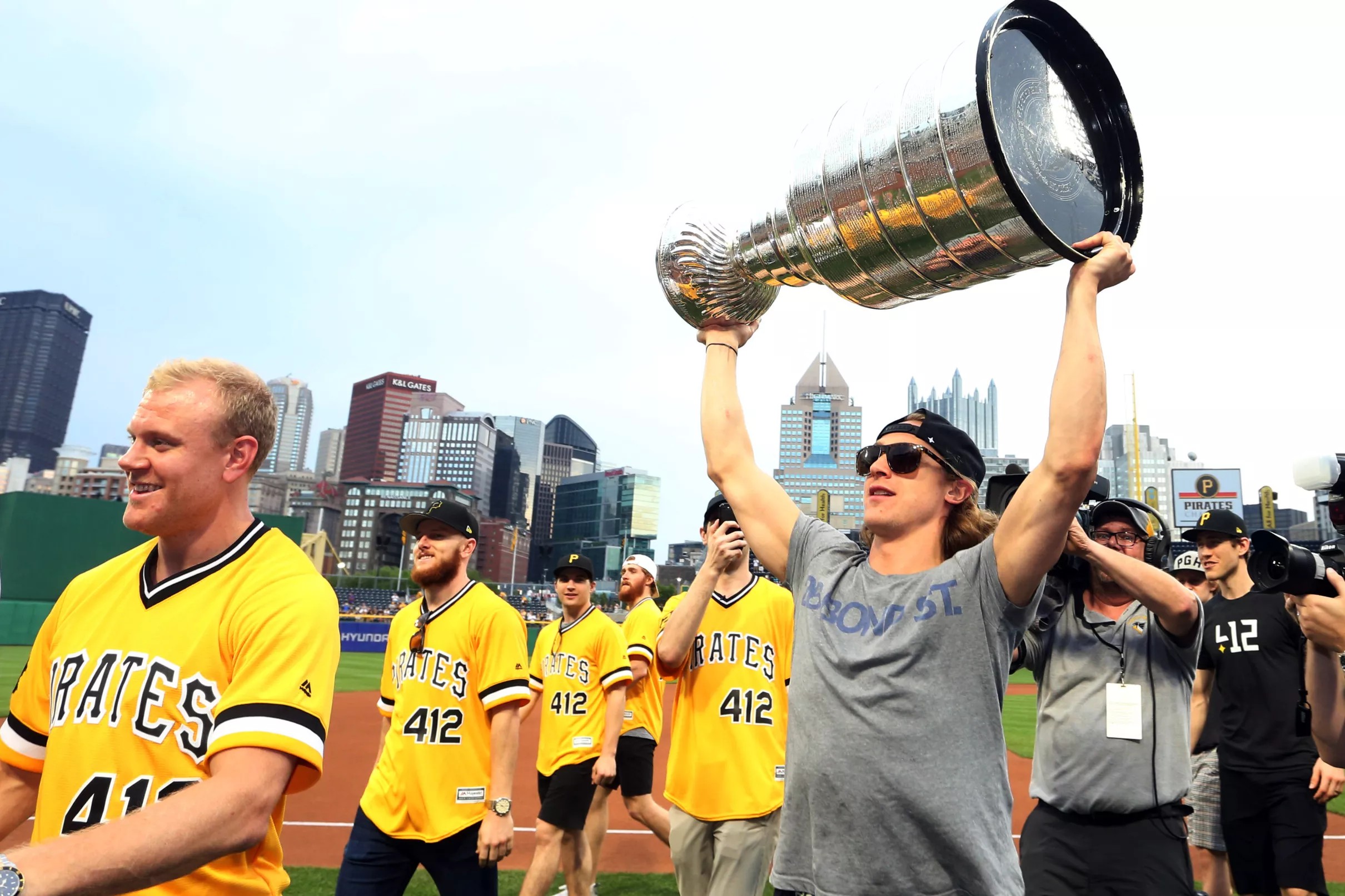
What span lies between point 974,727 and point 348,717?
1625 centimetres

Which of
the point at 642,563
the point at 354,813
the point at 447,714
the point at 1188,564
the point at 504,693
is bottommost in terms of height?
the point at 354,813

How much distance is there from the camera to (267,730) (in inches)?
78.2

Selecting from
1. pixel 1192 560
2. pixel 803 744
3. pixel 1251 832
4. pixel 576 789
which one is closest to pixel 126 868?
pixel 803 744

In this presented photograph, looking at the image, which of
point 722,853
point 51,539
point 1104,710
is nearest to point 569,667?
point 722,853

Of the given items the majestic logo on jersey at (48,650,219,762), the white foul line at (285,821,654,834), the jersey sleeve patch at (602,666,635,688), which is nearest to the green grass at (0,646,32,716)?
the white foul line at (285,821,654,834)

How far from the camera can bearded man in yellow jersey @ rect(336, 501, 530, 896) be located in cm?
423

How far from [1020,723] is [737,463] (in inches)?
676

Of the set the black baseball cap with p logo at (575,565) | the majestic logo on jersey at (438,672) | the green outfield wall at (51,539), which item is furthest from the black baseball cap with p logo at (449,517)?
the green outfield wall at (51,539)

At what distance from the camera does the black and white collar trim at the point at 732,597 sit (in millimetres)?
5262

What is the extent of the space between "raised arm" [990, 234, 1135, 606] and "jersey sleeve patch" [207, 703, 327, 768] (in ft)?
5.66

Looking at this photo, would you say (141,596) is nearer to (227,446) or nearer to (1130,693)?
(227,446)

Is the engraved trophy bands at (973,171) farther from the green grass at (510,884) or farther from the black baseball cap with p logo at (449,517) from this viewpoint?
the green grass at (510,884)

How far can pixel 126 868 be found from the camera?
1647mm

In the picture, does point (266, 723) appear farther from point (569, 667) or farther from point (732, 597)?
point (569, 667)
